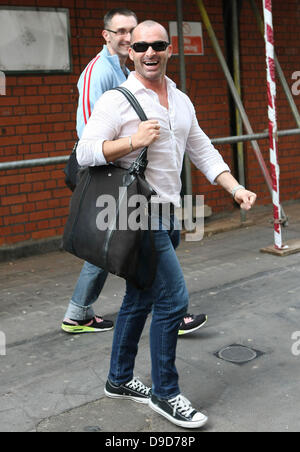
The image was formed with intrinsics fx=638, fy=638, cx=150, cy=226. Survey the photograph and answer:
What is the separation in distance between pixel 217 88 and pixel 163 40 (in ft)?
16.8

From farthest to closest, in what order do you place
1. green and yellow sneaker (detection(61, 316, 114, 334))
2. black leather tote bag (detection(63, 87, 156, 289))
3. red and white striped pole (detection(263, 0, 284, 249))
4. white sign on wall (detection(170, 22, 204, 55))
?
white sign on wall (detection(170, 22, 204, 55)) < red and white striped pole (detection(263, 0, 284, 249)) < green and yellow sneaker (detection(61, 316, 114, 334)) < black leather tote bag (detection(63, 87, 156, 289))

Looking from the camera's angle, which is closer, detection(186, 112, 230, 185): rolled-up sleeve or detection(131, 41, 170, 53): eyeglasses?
detection(131, 41, 170, 53): eyeglasses

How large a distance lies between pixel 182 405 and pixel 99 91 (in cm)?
193

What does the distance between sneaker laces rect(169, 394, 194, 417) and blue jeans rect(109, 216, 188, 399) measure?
3 centimetres

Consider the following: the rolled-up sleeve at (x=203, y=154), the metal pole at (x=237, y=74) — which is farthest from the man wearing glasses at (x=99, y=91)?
the metal pole at (x=237, y=74)

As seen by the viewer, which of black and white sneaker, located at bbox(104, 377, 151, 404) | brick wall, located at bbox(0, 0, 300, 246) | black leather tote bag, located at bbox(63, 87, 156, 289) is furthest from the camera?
brick wall, located at bbox(0, 0, 300, 246)

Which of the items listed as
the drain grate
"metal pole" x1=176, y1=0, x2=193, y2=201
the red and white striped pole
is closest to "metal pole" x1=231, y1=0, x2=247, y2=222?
"metal pole" x1=176, y1=0, x2=193, y2=201

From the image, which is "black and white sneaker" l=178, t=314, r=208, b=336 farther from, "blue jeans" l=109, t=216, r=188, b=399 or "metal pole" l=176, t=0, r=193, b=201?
"metal pole" l=176, t=0, r=193, b=201

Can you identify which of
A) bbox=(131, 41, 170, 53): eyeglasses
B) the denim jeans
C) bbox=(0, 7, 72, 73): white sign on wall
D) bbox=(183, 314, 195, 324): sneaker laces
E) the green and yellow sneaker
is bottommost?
the green and yellow sneaker

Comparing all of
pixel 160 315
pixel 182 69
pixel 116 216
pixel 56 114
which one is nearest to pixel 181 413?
pixel 160 315

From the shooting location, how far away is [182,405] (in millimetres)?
3102

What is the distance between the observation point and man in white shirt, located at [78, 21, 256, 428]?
2.91 metres

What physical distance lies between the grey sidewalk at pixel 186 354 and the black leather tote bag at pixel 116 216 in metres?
0.83

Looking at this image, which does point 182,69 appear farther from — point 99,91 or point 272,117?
point 99,91
